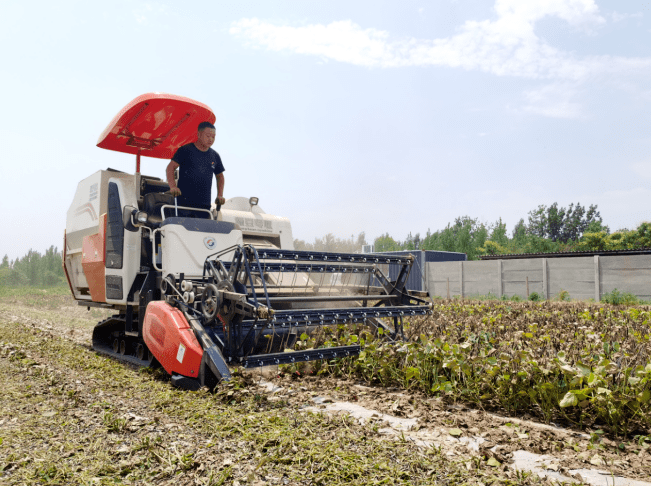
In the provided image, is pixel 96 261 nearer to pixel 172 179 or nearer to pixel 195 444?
pixel 172 179

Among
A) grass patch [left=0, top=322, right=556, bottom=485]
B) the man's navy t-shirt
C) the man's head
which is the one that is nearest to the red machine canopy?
the man's head

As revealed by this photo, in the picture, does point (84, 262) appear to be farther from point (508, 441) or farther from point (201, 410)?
point (508, 441)

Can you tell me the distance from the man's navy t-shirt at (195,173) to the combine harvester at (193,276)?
0.57 feet

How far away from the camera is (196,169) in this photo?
6.36m

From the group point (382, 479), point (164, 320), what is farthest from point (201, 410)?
point (382, 479)

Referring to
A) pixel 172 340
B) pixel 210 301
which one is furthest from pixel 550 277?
pixel 172 340

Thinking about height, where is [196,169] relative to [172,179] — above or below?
above

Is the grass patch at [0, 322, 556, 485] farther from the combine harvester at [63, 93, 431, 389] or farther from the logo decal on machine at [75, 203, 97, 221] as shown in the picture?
the logo decal on machine at [75, 203, 97, 221]

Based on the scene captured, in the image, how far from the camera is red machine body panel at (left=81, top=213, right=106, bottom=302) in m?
6.98

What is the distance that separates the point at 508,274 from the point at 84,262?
19225 mm

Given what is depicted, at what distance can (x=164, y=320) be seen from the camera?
16.4ft

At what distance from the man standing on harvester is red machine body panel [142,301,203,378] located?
1693mm

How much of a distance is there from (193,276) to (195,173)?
146 centimetres

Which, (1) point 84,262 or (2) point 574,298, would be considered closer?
(1) point 84,262
